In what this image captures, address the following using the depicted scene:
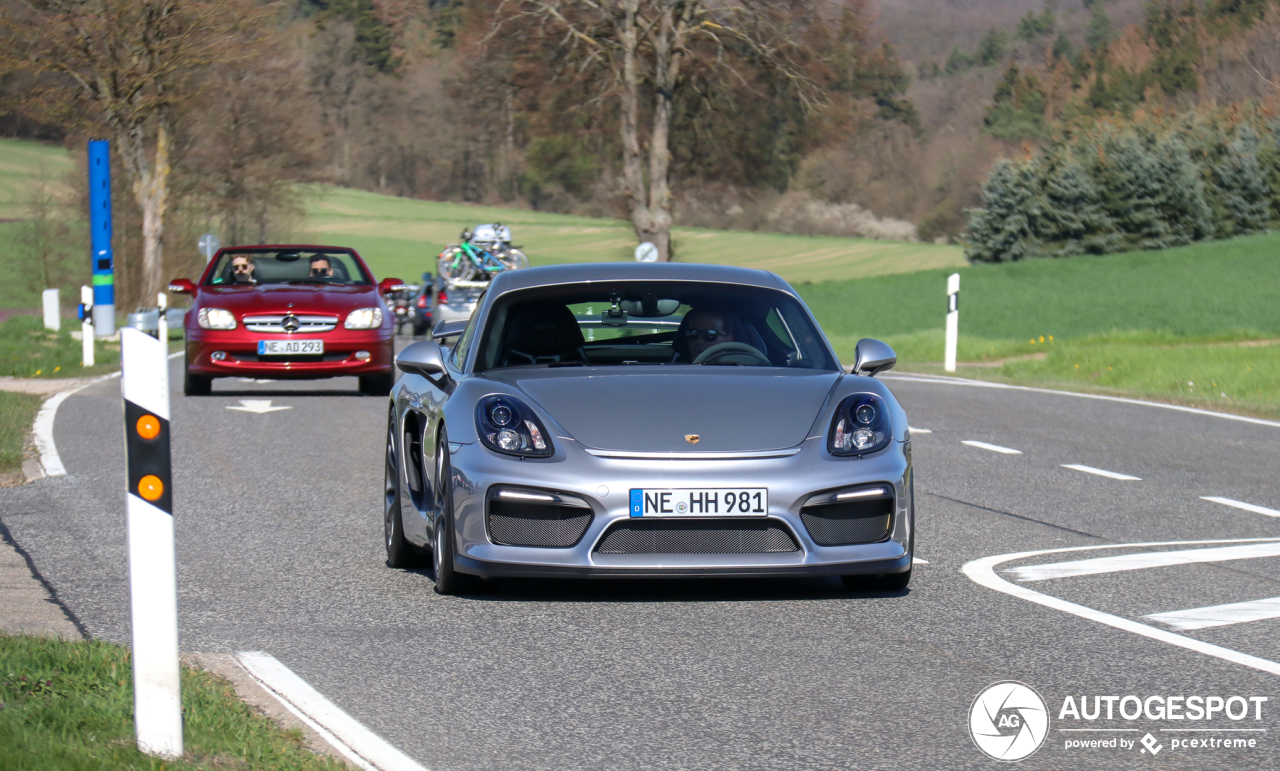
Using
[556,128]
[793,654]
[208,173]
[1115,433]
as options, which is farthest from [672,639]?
[208,173]

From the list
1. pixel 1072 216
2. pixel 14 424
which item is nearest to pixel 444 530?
pixel 14 424

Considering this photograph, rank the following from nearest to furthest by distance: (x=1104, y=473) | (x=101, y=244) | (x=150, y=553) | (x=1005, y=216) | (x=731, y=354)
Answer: (x=150, y=553) → (x=731, y=354) → (x=1104, y=473) → (x=101, y=244) → (x=1005, y=216)

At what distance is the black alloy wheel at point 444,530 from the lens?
6586 mm

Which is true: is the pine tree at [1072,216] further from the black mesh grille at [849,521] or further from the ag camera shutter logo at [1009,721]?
the ag camera shutter logo at [1009,721]

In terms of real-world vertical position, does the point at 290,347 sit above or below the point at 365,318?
below

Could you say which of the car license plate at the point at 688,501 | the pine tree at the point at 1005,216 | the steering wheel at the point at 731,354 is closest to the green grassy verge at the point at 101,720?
the car license plate at the point at 688,501

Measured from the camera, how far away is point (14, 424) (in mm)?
14117

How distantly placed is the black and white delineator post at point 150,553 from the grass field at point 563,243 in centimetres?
6812

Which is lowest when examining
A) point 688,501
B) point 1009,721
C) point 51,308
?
point 51,308

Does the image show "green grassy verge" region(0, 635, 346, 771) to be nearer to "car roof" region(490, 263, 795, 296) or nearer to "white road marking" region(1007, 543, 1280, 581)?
"car roof" region(490, 263, 795, 296)

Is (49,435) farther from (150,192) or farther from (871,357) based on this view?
(150,192)

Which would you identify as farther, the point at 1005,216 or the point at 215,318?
the point at 1005,216

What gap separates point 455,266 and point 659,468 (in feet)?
85.5

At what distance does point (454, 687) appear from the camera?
529cm
